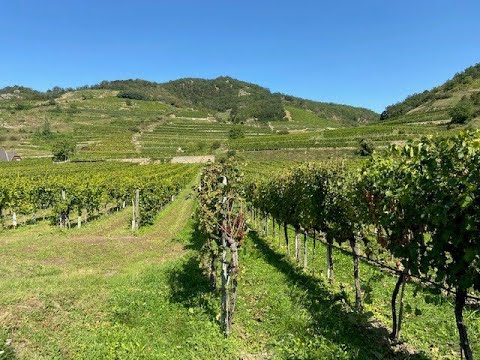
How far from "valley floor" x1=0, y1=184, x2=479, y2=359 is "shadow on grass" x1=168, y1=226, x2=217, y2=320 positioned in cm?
3

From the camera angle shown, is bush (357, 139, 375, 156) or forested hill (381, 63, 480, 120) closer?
bush (357, 139, 375, 156)

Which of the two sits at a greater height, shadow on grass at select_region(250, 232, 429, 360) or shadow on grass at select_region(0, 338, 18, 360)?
shadow on grass at select_region(0, 338, 18, 360)

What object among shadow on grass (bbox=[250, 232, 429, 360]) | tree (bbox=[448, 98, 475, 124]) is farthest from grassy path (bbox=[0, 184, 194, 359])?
tree (bbox=[448, 98, 475, 124])

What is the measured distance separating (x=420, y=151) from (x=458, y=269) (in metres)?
1.88

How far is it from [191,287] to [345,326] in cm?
467

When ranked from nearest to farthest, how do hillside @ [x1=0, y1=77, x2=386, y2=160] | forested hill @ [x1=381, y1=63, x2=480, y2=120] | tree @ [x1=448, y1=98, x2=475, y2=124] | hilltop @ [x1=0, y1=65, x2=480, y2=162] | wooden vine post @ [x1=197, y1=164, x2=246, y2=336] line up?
wooden vine post @ [x1=197, y1=164, x2=246, y2=336]
tree @ [x1=448, y1=98, x2=475, y2=124]
hilltop @ [x1=0, y1=65, x2=480, y2=162]
hillside @ [x1=0, y1=77, x2=386, y2=160]
forested hill @ [x1=381, y1=63, x2=480, y2=120]

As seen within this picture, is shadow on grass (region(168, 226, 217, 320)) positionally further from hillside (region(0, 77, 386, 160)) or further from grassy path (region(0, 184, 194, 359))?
hillside (region(0, 77, 386, 160))

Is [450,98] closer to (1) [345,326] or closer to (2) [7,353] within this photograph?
(1) [345,326]

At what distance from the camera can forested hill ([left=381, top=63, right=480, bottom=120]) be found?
108m

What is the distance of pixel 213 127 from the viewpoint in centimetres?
13875

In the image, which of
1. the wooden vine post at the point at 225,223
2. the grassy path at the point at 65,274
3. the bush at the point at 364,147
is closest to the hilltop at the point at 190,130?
the bush at the point at 364,147

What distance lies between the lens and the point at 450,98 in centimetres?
12500

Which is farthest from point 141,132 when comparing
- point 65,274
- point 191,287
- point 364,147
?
point 191,287

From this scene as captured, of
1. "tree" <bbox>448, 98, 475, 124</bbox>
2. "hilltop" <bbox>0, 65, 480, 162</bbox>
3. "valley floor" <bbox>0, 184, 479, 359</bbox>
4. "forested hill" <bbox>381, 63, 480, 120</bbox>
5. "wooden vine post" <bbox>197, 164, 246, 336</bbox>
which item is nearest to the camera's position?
"valley floor" <bbox>0, 184, 479, 359</bbox>
